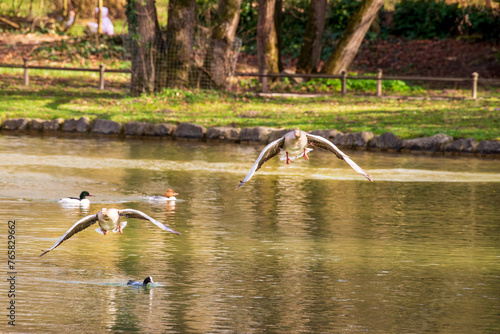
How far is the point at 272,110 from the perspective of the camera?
96.9 ft

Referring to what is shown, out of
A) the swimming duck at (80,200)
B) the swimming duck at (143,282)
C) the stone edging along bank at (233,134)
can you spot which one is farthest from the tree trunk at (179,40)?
the swimming duck at (143,282)

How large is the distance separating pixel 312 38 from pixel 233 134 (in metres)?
13.3

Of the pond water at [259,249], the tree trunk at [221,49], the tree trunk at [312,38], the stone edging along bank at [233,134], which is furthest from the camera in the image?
the tree trunk at [312,38]

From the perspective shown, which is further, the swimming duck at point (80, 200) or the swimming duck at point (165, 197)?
the swimming duck at point (165, 197)

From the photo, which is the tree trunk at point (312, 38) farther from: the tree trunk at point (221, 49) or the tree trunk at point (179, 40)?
the tree trunk at point (179, 40)

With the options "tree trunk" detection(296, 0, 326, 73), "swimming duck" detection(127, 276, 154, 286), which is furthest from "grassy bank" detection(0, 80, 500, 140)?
"swimming duck" detection(127, 276, 154, 286)

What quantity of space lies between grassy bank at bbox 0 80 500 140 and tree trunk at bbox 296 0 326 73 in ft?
17.8

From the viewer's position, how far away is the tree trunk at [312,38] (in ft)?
125

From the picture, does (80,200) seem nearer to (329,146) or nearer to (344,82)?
(329,146)

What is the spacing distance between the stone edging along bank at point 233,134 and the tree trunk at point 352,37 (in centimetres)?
1114

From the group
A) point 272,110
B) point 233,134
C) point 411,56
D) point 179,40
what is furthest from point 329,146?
point 411,56

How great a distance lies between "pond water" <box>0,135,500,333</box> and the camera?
9.44 m

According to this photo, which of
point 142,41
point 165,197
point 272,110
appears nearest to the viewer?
point 165,197

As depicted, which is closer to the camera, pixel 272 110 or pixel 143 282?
pixel 143 282
